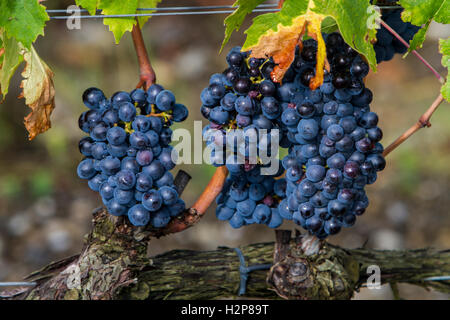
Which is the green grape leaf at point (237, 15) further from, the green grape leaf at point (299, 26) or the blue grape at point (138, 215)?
the blue grape at point (138, 215)

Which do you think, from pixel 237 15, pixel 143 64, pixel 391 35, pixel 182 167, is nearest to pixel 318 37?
pixel 237 15

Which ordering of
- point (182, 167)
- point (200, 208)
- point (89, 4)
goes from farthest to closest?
point (182, 167) → point (200, 208) → point (89, 4)

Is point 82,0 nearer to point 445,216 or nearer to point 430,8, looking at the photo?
point 430,8

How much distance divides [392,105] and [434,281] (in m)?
1.84

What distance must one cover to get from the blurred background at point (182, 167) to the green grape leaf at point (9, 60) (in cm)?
142

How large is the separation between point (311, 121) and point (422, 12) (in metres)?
0.26

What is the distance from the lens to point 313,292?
107 cm

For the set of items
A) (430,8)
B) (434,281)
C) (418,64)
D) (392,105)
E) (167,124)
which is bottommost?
(434,281)

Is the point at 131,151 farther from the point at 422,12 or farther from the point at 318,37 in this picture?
the point at 422,12

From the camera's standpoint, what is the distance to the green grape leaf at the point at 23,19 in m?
0.90

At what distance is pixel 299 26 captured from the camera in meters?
0.86

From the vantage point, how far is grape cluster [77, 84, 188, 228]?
94 cm

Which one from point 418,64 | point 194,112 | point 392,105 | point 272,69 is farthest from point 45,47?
point 272,69

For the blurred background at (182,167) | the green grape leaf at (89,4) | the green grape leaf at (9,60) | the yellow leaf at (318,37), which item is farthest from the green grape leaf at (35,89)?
the blurred background at (182,167)
